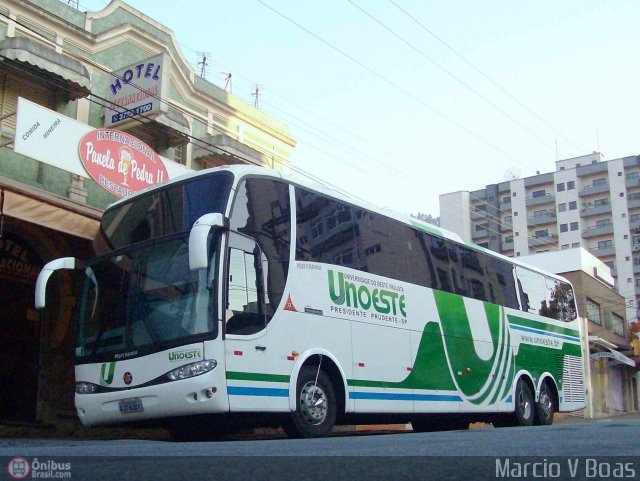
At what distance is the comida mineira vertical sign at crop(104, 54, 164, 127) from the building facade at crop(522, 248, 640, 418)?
3160 cm

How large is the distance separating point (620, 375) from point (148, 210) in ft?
150

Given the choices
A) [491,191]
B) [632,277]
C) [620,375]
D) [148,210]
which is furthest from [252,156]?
[491,191]

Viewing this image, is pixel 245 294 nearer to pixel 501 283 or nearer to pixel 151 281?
pixel 151 281

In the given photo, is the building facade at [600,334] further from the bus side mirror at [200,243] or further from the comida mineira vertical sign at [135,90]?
the bus side mirror at [200,243]

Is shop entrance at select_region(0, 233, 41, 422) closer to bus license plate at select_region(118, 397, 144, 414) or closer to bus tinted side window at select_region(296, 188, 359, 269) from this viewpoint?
bus license plate at select_region(118, 397, 144, 414)

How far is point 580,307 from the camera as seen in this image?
145ft

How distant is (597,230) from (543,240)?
20.1 ft

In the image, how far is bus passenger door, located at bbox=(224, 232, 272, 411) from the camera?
880 cm

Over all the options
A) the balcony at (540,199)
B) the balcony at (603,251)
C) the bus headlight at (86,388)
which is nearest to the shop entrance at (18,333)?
the bus headlight at (86,388)

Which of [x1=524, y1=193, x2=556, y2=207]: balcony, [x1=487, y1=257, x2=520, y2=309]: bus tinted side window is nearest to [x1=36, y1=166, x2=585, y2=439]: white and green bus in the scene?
[x1=487, y1=257, x2=520, y2=309]: bus tinted side window

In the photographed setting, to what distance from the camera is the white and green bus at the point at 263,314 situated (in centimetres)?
Answer: 891

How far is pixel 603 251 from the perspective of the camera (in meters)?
86.2

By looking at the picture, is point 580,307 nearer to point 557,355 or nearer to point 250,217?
point 557,355

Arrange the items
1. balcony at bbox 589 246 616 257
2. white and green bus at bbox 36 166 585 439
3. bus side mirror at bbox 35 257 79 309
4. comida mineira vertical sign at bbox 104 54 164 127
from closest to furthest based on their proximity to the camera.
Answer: white and green bus at bbox 36 166 585 439
bus side mirror at bbox 35 257 79 309
comida mineira vertical sign at bbox 104 54 164 127
balcony at bbox 589 246 616 257
